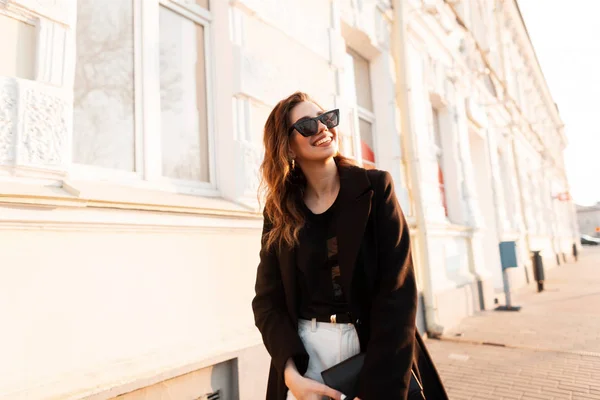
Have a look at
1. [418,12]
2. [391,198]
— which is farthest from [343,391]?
[418,12]

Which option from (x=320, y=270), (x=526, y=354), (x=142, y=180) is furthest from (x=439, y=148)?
(x=320, y=270)

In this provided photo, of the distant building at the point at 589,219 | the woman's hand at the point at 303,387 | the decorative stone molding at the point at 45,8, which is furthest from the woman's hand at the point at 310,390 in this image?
the distant building at the point at 589,219

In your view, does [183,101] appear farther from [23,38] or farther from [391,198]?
[391,198]

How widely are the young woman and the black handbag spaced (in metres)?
0.03

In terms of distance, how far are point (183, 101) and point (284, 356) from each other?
7.74ft

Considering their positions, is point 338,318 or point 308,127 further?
point 308,127

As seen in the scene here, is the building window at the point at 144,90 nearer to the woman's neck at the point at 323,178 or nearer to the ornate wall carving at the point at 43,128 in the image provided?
the ornate wall carving at the point at 43,128

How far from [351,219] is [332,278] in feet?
0.76

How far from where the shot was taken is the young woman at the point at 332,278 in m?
1.32

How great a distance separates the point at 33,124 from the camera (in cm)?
202

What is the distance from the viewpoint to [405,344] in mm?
1308

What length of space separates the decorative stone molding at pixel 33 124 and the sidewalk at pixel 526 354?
138 inches

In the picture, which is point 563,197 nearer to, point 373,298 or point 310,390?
point 373,298

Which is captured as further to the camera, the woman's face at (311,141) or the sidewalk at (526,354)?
the sidewalk at (526,354)
